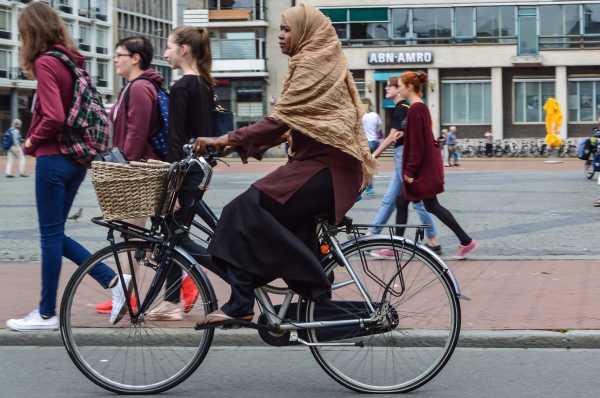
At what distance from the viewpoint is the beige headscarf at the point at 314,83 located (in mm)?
4902

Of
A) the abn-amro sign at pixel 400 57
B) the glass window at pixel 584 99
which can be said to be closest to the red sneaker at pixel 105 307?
the abn-amro sign at pixel 400 57

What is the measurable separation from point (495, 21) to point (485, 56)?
2016mm

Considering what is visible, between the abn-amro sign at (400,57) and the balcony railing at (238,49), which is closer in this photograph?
the abn-amro sign at (400,57)

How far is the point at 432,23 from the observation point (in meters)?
55.7

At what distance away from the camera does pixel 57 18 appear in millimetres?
6535

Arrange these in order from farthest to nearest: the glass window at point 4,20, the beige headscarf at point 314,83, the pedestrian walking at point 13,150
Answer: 1. the glass window at point 4,20
2. the pedestrian walking at point 13,150
3. the beige headscarf at point 314,83

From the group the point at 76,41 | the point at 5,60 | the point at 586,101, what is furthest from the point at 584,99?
the point at 5,60

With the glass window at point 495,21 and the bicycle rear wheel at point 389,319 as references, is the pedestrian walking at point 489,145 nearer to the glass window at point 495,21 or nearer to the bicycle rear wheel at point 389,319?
the glass window at point 495,21

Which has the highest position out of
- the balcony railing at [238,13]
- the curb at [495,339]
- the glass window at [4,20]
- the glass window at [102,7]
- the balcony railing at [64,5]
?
the glass window at [102,7]

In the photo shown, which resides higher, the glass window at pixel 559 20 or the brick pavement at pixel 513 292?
the glass window at pixel 559 20

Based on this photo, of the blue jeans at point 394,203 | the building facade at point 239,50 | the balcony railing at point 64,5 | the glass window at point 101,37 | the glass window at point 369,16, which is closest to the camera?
the blue jeans at point 394,203

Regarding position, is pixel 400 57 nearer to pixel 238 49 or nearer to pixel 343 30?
pixel 343 30

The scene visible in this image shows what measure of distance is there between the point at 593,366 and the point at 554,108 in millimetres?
41446

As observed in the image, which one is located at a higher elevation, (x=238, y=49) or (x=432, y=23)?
(x=432, y=23)
